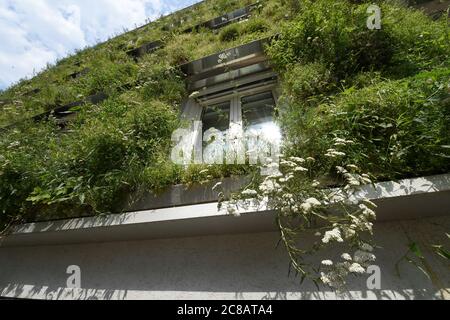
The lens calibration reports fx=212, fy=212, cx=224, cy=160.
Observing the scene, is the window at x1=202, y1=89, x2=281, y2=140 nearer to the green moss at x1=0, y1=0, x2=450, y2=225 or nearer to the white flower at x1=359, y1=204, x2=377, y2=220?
the green moss at x1=0, y1=0, x2=450, y2=225

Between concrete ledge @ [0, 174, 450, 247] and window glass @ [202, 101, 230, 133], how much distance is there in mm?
1618

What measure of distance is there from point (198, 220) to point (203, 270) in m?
0.49

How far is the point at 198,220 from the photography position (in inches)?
72.0

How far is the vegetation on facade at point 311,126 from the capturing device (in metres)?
1.57

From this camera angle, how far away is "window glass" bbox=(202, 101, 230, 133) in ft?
10.5

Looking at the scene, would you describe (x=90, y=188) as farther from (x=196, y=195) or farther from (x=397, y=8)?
(x=397, y=8)

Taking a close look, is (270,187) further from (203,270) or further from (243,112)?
(243,112)

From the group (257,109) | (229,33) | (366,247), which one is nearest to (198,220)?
(366,247)

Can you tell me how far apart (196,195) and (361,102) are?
1669mm

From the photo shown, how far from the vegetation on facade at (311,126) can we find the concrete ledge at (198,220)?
12 cm

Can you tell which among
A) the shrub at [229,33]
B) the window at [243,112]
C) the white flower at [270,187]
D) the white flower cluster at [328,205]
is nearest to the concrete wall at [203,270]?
the white flower cluster at [328,205]

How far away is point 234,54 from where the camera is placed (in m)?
3.22

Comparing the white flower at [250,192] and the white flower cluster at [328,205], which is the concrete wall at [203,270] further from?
the white flower at [250,192]
